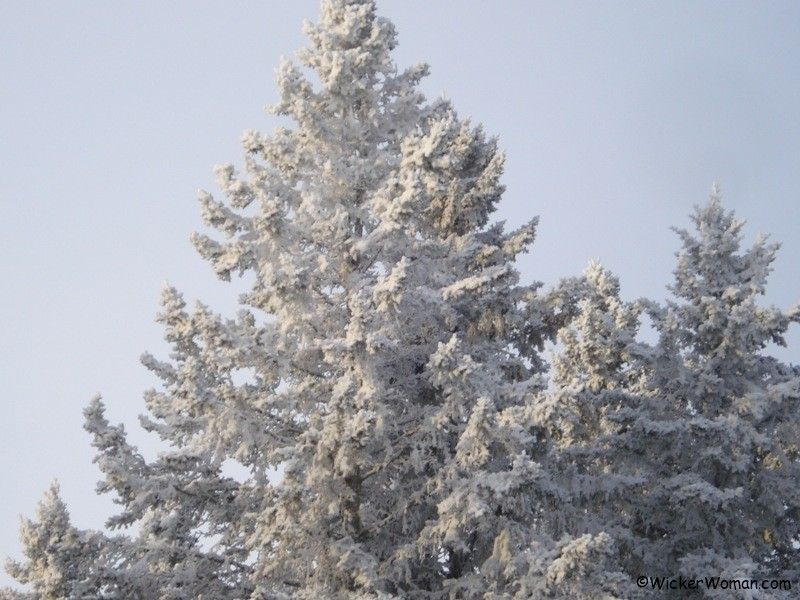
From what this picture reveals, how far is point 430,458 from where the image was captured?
47.9 feet

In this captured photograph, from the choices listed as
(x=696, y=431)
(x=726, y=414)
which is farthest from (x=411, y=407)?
(x=726, y=414)

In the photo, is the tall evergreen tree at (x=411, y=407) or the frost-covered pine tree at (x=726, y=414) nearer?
the tall evergreen tree at (x=411, y=407)

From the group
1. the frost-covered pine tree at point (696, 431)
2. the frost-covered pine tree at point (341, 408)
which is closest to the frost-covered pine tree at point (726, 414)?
the frost-covered pine tree at point (696, 431)

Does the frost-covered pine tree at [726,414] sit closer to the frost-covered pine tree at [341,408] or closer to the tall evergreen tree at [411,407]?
the tall evergreen tree at [411,407]

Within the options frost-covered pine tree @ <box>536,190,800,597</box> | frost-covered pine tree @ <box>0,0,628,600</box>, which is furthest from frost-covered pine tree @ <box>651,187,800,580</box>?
frost-covered pine tree @ <box>0,0,628,600</box>

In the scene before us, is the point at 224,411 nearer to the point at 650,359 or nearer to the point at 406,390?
the point at 406,390

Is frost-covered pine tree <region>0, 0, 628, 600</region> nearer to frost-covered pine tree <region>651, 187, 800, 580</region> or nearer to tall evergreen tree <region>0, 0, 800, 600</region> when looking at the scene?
tall evergreen tree <region>0, 0, 800, 600</region>

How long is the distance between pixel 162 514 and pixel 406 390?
15.2ft

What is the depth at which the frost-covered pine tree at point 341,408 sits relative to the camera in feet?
42.7

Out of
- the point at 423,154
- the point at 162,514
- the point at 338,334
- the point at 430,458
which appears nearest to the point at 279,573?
the point at 162,514

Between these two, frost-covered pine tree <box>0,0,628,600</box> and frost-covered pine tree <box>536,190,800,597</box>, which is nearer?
frost-covered pine tree <box>0,0,628,600</box>

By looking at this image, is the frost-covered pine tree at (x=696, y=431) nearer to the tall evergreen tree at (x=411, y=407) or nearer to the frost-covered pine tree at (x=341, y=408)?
the tall evergreen tree at (x=411, y=407)

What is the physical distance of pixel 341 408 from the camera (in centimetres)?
1293

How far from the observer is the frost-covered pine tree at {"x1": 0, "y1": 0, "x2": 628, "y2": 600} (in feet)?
Result: 42.7
